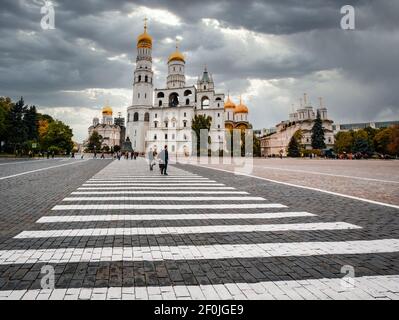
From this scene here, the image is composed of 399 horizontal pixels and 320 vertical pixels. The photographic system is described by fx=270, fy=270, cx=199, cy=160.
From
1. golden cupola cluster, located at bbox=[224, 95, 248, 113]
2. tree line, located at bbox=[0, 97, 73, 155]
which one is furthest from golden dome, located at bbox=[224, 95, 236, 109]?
tree line, located at bbox=[0, 97, 73, 155]

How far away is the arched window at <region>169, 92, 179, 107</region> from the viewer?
3582 inches

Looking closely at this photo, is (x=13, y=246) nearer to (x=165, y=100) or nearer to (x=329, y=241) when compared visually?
(x=329, y=241)

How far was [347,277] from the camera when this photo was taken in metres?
3.15

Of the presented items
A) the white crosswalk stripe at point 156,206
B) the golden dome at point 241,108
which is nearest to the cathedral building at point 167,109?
the golden dome at point 241,108

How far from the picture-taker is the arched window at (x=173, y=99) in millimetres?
90975

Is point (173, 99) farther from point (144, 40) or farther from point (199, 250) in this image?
point (199, 250)

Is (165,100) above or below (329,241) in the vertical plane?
above

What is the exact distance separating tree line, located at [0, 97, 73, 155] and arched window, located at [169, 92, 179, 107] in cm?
3298

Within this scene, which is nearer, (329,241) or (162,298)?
(162,298)

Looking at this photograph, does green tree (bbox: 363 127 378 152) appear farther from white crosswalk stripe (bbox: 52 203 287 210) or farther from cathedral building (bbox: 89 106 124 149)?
cathedral building (bbox: 89 106 124 149)

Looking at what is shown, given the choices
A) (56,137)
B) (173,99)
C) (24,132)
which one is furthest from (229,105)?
(24,132)
